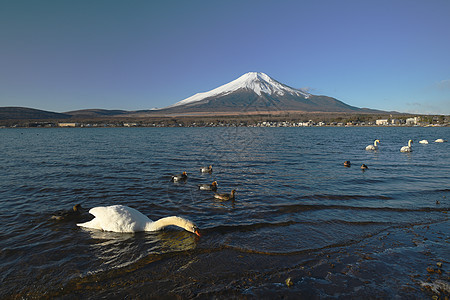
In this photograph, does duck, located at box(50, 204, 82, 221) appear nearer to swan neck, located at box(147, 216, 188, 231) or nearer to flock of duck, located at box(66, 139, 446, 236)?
flock of duck, located at box(66, 139, 446, 236)

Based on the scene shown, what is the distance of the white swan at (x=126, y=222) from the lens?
28.4ft

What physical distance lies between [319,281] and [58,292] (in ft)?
20.1

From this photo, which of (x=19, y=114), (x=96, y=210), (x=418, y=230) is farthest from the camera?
(x=19, y=114)

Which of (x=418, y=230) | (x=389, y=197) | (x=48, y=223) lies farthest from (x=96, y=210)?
(x=389, y=197)

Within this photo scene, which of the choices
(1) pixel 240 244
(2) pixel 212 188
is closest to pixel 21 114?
(2) pixel 212 188

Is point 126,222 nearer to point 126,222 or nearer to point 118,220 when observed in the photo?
point 126,222

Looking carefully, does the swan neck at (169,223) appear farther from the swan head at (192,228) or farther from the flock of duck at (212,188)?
the flock of duck at (212,188)

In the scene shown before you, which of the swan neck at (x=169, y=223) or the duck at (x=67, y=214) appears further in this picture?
the duck at (x=67, y=214)

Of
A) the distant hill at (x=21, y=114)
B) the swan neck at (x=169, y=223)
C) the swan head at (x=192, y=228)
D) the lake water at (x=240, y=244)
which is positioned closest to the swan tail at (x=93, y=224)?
the lake water at (x=240, y=244)

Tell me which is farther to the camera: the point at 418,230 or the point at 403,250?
the point at 418,230

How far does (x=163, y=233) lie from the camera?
28.7 feet

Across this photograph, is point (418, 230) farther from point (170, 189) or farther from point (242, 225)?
point (170, 189)

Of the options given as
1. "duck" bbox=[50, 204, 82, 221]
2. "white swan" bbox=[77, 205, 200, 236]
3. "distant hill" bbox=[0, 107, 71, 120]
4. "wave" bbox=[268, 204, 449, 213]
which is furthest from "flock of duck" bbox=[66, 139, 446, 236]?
"distant hill" bbox=[0, 107, 71, 120]

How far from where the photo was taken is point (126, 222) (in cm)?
867
